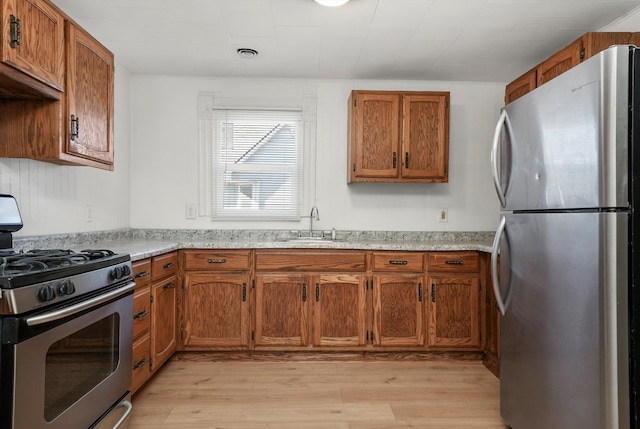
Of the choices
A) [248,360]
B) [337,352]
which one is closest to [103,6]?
[248,360]

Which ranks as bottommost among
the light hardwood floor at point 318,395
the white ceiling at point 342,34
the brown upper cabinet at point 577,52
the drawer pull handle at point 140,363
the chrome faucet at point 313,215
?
the light hardwood floor at point 318,395

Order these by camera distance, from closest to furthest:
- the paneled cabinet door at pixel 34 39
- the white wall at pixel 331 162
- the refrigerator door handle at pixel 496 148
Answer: the paneled cabinet door at pixel 34 39 → the refrigerator door handle at pixel 496 148 → the white wall at pixel 331 162

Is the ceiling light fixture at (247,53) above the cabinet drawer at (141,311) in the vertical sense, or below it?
above

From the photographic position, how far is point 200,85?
331 centimetres

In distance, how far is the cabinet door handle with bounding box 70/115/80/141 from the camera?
190 cm

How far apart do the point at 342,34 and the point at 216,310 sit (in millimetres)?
2164

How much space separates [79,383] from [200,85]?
8.55 feet

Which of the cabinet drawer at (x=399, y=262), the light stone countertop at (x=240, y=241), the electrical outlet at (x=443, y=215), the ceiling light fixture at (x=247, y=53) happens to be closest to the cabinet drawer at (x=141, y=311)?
the light stone countertop at (x=240, y=241)

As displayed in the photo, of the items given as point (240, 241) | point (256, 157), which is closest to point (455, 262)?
point (240, 241)

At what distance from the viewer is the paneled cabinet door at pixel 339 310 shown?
2.79m

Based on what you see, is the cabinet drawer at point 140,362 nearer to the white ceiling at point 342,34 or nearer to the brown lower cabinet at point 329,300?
the brown lower cabinet at point 329,300

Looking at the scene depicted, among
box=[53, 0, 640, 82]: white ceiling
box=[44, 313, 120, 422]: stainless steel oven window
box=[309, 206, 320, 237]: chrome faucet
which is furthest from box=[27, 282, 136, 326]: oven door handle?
box=[309, 206, 320, 237]: chrome faucet

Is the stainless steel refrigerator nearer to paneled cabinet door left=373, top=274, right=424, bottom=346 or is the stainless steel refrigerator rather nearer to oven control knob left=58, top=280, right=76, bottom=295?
paneled cabinet door left=373, top=274, right=424, bottom=346

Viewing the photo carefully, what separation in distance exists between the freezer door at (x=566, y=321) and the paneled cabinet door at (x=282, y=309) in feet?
4.61
